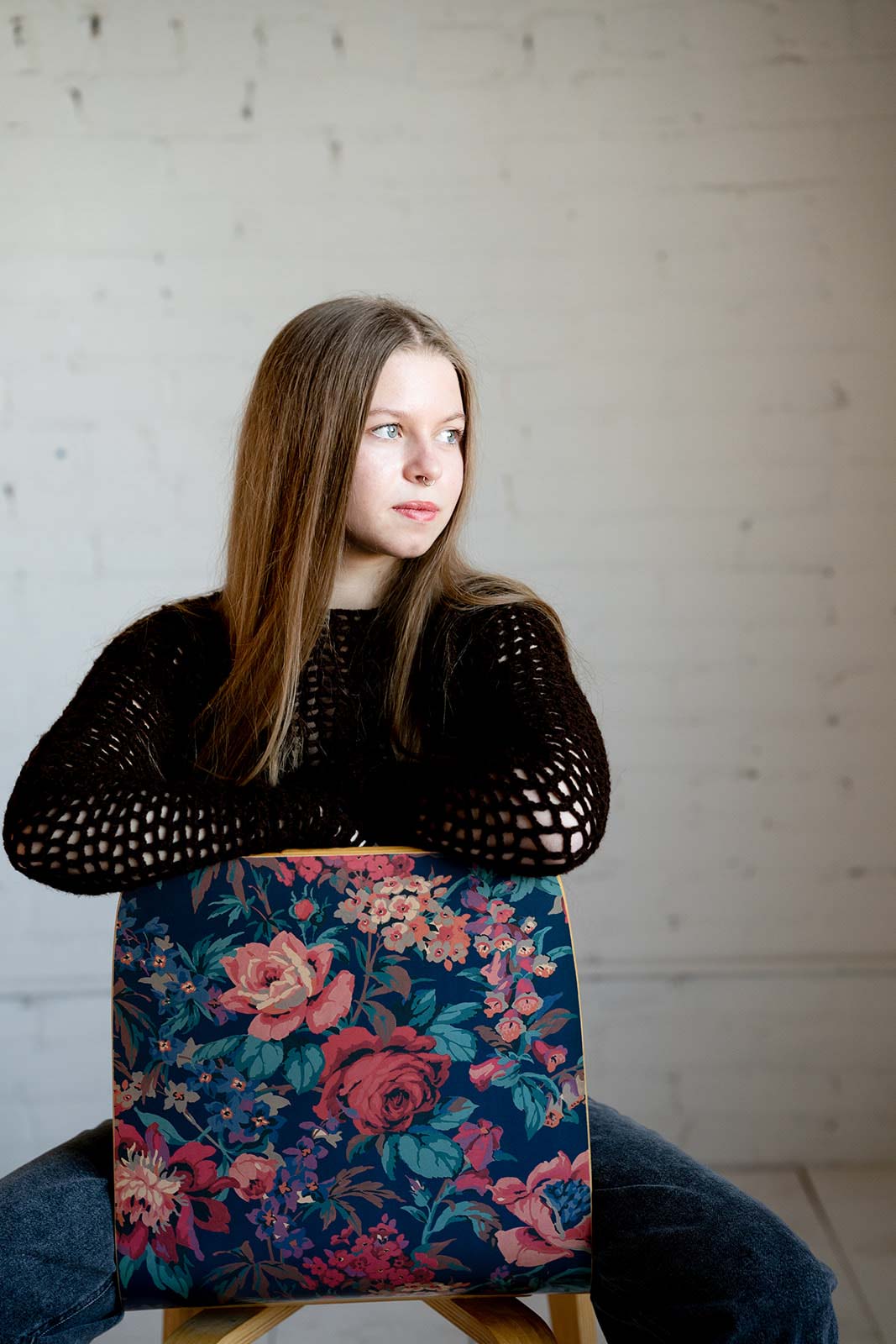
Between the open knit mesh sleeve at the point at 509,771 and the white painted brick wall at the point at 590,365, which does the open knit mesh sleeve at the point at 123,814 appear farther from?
the white painted brick wall at the point at 590,365

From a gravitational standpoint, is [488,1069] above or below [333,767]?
below

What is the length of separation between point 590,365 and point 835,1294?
160 centimetres

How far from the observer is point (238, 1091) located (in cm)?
120

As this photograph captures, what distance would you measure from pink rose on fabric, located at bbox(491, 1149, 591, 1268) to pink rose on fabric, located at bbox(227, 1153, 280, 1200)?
20cm

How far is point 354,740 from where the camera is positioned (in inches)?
62.7

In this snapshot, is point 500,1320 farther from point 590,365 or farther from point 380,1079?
point 590,365

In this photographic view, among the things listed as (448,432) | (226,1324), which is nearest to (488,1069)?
(226,1324)

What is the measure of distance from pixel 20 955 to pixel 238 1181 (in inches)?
58.6

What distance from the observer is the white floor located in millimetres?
2055

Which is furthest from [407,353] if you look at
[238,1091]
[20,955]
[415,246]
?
[20,955]

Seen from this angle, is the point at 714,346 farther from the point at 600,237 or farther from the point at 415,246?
the point at 415,246

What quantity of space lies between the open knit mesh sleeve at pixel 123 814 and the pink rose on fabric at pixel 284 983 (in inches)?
4.6

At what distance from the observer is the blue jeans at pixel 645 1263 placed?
3.92 feet

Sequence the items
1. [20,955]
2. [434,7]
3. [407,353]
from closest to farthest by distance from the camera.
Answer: [407,353], [434,7], [20,955]
